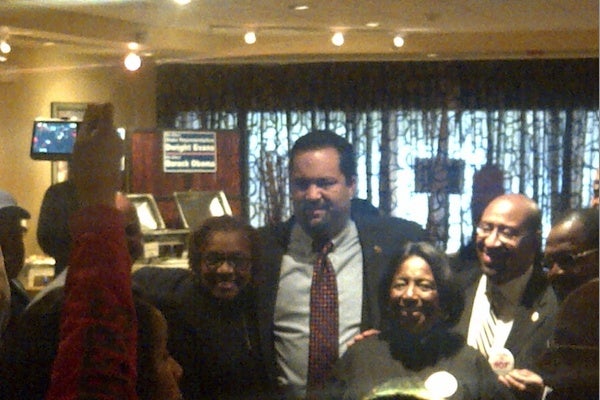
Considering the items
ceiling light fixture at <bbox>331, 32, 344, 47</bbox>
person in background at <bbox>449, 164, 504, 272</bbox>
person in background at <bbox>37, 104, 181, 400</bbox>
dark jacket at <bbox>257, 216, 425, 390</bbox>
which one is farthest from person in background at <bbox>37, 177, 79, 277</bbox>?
person in background at <bbox>449, 164, 504, 272</bbox>

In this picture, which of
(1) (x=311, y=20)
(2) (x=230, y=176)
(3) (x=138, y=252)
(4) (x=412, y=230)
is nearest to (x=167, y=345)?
(3) (x=138, y=252)

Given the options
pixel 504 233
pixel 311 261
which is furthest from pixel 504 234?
pixel 311 261

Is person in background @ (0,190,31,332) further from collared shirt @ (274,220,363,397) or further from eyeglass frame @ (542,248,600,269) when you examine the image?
eyeglass frame @ (542,248,600,269)

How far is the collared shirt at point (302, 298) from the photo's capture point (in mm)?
1070

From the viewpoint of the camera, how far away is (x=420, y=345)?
44.3 inches

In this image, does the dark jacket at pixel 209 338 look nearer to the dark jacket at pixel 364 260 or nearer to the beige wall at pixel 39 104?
the dark jacket at pixel 364 260

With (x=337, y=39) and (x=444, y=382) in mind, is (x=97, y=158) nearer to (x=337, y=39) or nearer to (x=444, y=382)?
(x=337, y=39)

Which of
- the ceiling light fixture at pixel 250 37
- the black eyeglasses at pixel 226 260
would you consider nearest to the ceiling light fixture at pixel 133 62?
the ceiling light fixture at pixel 250 37

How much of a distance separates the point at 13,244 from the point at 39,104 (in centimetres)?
Answer: 18

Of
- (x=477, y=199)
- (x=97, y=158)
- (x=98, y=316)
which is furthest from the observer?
(x=477, y=199)

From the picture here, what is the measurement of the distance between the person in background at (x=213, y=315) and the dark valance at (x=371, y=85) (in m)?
0.16

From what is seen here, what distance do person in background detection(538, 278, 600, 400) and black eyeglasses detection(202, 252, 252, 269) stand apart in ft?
1.29

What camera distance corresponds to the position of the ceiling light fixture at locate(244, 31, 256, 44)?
43.2 inches

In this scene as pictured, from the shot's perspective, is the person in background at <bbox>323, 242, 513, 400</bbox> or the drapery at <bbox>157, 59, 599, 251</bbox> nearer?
the drapery at <bbox>157, 59, 599, 251</bbox>
